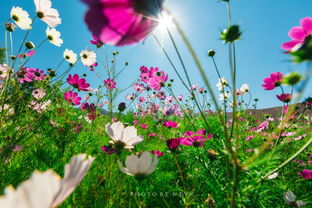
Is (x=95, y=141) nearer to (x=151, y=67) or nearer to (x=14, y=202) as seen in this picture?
(x=151, y=67)

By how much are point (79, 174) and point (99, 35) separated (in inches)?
5.9

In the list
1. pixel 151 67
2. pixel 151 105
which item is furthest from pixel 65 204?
pixel 151 105

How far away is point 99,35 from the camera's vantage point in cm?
22

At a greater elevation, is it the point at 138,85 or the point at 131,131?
the point at 138,85

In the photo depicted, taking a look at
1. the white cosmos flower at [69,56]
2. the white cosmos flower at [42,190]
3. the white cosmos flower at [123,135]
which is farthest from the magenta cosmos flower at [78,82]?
the white cosmos flower at [42,190]

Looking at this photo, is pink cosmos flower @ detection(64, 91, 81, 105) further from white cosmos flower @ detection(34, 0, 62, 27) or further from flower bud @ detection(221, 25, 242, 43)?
flower bud @ detection(221, 25, 242, 43)

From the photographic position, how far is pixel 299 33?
407 mm

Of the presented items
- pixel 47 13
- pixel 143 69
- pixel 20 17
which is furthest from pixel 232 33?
pixel 143 69

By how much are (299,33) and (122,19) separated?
387 millimetres

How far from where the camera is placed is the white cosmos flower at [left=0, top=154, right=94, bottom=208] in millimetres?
123

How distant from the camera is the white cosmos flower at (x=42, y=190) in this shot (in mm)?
123

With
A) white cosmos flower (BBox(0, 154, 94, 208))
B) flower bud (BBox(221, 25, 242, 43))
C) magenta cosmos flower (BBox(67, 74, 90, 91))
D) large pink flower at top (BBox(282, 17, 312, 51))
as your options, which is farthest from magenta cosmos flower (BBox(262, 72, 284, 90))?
magenta cosmos flower (BBox(67, 74, 90, 91))

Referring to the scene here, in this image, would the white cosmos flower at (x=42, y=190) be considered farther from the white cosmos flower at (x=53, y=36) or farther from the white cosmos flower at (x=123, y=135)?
the white cosmos flower at (x=53, y=36)

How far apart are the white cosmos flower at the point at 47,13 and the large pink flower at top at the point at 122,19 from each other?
1.00 meters
